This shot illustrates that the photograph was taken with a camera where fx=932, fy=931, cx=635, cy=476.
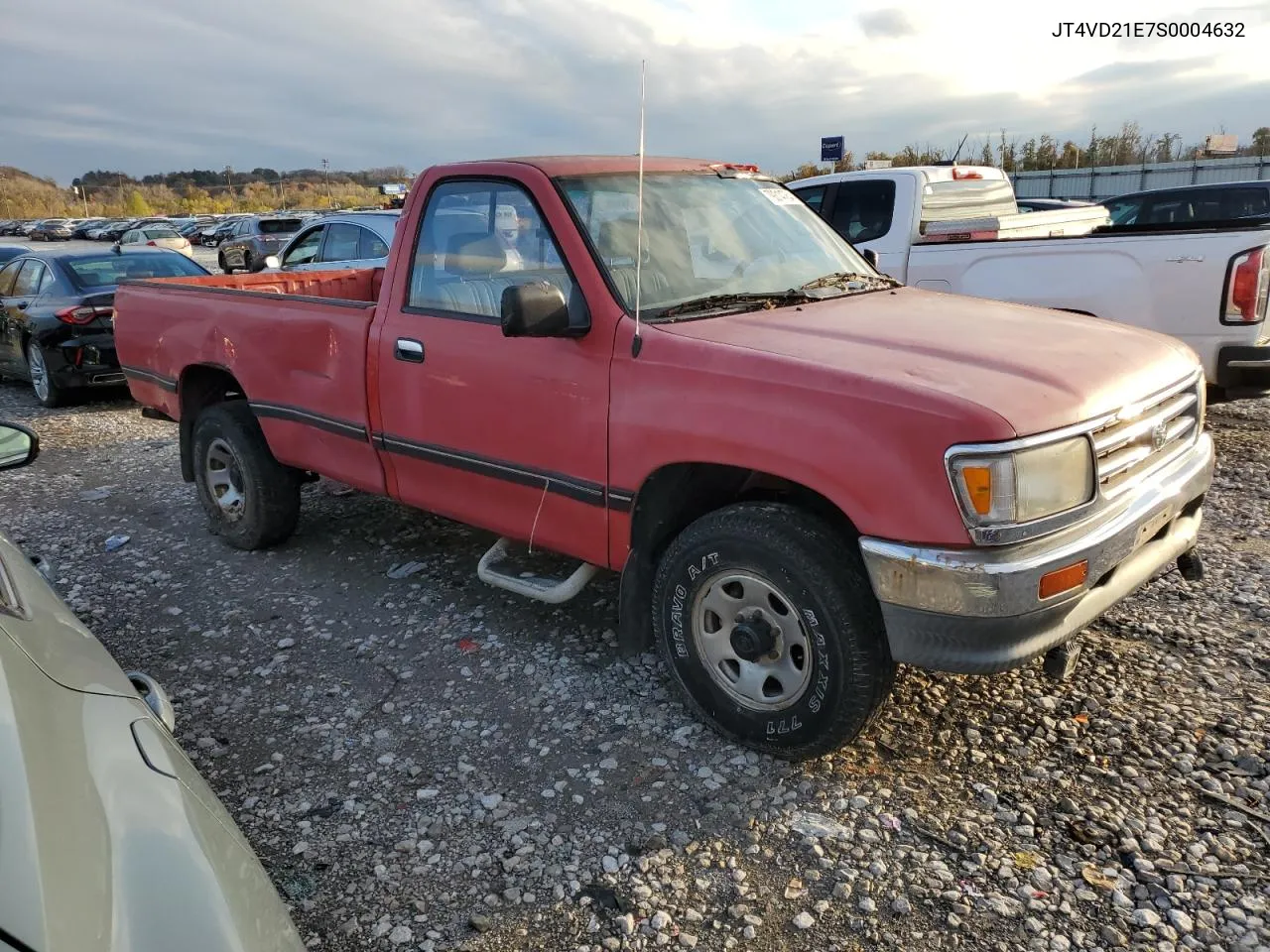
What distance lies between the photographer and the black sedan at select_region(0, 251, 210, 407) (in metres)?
9.60

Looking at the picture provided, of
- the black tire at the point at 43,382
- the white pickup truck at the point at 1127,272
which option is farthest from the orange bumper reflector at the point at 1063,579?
the black tire at the point at 43,382

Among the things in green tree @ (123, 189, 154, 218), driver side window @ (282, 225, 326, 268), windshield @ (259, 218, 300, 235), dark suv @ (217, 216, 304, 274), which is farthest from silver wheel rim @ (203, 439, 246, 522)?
green tree @ (123, 189, 154, 218)

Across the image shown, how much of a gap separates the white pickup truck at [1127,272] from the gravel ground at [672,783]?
1.67m

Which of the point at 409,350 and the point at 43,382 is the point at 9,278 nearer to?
the point at 43,382

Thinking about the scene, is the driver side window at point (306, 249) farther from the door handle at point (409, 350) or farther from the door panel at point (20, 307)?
the door handle at point (409, 350)

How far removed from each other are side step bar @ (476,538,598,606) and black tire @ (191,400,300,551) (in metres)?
1.81

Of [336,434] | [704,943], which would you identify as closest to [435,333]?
[336,434]

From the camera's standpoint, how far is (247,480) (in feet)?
17.0

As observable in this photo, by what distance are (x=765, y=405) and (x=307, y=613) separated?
2.77 m

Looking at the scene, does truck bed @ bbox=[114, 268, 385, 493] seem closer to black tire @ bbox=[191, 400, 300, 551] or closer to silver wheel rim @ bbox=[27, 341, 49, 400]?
black tire @ bbox=[191, 400, 300, 551]

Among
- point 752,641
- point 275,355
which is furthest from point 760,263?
point 275,355

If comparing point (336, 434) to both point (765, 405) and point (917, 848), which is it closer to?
point (765, 405)

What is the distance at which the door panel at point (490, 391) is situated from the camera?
349cm

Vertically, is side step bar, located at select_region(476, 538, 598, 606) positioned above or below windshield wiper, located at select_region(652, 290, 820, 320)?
below
